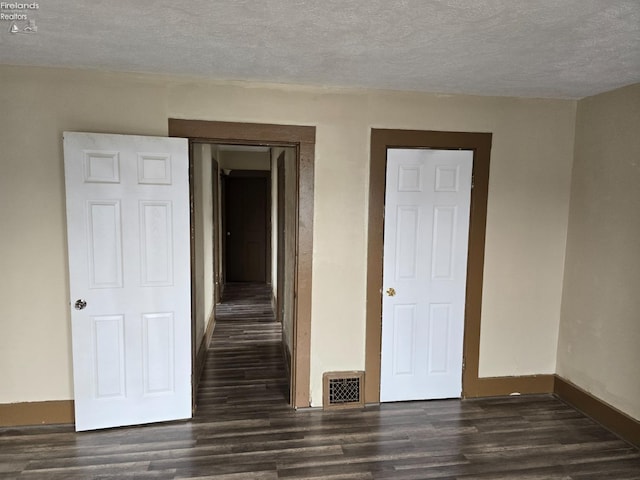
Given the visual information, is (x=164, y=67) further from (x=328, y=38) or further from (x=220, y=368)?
(x=220, y=368)

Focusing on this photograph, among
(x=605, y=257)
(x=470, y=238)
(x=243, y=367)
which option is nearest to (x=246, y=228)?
(x=243, y=367)

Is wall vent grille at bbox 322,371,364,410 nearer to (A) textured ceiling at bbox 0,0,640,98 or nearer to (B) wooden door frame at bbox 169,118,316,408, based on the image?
(B) wooden door frame at bbox 169,118,316,408

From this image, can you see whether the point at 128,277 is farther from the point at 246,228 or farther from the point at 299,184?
the point at 246,228

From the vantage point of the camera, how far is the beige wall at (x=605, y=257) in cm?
286

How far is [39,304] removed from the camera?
287 cm

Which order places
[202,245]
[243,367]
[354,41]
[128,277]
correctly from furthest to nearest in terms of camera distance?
[202,245] < [243,367] < [128,277] < [354,41]

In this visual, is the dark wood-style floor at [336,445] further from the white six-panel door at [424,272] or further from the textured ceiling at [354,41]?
the textured ceiling at [354,41]

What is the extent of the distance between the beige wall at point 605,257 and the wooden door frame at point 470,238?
75cm

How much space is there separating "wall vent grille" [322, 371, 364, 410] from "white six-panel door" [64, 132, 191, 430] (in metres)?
1.04

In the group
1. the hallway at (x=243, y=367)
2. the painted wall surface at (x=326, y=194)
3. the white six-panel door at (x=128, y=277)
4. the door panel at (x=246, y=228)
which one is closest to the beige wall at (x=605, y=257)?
the painted wall surface at (x=326, y=194)

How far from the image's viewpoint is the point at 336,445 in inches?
108

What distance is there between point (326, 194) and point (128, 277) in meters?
1.52

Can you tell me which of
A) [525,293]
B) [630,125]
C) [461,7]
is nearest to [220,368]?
[525,293]

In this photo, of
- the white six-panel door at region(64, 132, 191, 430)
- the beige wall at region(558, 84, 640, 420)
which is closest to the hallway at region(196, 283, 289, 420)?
the white six-panel door at region(64, 132, 191, 430)
